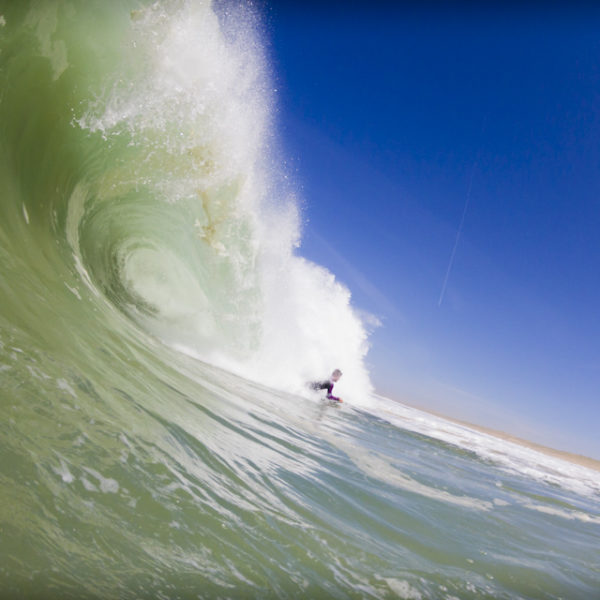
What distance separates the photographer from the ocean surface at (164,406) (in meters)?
2.20

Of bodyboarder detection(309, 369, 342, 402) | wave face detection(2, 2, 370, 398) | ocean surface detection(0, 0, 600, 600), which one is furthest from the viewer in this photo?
bodyboarder detection(309, 369, 342, 402)

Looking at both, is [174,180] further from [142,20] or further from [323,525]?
[323,525]

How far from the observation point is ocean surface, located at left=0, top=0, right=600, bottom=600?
220cm

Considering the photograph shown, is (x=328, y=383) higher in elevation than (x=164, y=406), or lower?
higher

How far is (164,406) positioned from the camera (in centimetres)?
477

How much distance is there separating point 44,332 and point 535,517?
25.4ft

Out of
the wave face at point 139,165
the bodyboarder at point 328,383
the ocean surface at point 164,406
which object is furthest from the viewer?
the bodyboarder at point 328,383

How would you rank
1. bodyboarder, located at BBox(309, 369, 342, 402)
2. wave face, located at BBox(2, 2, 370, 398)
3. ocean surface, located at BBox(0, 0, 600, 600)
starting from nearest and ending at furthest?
A: ocean surface, located at BBox(0, 0, 600, 600) < wave face, located at BBox(2, 2, 370, 398) < bodyboarder, located at BBox(309, 369, 342, 402)

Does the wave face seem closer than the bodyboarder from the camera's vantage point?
Yes

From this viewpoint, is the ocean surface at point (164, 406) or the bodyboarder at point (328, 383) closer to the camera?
the ocean surface at point (164, 406)

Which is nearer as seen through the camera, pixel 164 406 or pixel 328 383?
pixel 164 406

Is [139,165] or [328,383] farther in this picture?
[328,383]

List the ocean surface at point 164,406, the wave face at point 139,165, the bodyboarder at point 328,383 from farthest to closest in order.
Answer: the bodyboarder at point 328,383 → the wave face at point 139,165 → the ocean surface at point 164,406

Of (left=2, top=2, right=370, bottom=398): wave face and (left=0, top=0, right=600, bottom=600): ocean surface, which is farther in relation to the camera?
(left=2, top=2, right=370, bottom=398): wave face
